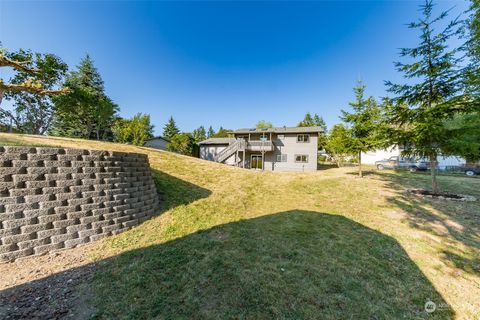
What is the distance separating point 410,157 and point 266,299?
11112 millimetres

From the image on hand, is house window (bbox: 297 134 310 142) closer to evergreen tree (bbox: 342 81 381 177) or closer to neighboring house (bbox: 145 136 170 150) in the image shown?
evergreen tree (bbox: 342 81 381 177)

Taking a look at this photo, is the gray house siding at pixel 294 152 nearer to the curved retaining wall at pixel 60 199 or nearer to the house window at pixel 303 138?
the house window at pixel 303 138

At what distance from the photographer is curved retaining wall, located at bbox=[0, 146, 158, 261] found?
3.58 meters

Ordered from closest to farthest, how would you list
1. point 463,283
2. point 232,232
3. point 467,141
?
point 463,283
point 232,232
point 467,141

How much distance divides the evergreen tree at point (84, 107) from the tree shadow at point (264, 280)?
1006 inches

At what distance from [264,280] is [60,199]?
4.75m

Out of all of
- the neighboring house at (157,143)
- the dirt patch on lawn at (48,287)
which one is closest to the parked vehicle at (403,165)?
the dirt patch on lawn at (48,287)

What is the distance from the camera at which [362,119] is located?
1380cm

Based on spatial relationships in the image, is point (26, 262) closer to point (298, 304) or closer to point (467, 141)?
point (298, 304)

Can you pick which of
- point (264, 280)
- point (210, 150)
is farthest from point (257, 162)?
point (264, 280)

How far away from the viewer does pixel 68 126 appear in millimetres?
28781

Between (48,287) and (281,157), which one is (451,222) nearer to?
(48,287)

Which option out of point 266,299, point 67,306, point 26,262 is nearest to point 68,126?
point 26,262

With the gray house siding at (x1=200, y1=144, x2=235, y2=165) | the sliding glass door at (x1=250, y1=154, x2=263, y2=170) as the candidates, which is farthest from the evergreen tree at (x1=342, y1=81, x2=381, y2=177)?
the gray house siding at (x1=200, y1=144, x2=235, y2=165)
